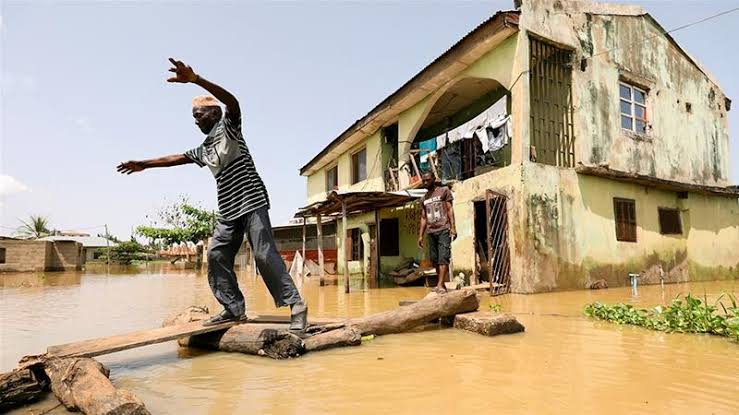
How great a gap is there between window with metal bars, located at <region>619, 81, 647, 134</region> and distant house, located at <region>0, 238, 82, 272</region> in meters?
25.3

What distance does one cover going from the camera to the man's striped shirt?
3572 mm

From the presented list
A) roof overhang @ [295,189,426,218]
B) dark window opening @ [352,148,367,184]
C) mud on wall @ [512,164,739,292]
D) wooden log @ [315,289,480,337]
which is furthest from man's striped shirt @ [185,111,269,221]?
dark window opening @ [352,148,367,184]

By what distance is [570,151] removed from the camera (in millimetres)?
10039

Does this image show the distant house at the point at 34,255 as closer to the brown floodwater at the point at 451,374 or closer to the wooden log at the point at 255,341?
the brown floodwater at the point at 451,374

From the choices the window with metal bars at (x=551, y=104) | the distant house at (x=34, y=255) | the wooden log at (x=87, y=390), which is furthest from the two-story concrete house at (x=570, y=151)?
the distant house at (x=34, y=255)

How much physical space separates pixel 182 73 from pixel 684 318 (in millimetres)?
5011

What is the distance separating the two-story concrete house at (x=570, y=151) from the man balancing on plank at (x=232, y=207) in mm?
5987

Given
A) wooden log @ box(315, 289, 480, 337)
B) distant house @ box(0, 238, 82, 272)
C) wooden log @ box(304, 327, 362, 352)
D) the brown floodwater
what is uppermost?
distant house @ box(0, 238, 82, 272)

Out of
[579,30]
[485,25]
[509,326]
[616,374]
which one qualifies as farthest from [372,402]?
[579,30]

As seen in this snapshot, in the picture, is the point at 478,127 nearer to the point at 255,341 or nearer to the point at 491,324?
the point at 491,324

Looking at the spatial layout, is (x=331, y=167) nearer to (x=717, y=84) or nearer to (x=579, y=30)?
(x=579, y=30)

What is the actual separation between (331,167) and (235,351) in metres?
16.9

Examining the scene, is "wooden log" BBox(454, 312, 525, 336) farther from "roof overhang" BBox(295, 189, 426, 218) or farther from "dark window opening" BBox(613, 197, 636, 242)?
"dark window opening" BBox(613, 197, 636, 242)

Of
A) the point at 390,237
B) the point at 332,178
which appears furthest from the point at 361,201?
the point at 332,178
